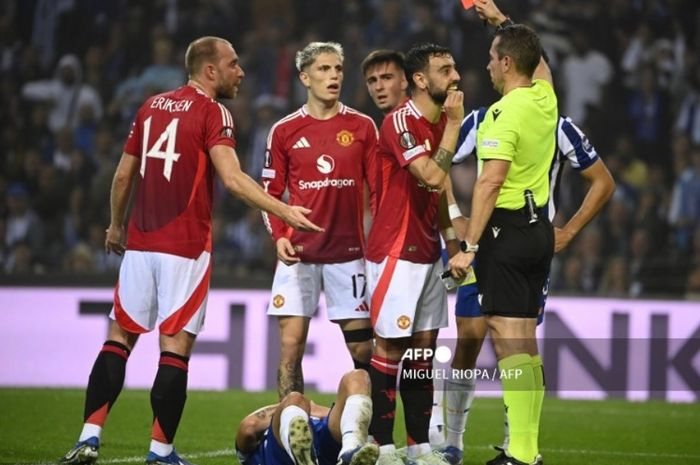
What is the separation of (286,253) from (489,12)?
1.85 m

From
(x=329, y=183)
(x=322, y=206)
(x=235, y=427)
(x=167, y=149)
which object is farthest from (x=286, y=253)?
(x=235, y=427)

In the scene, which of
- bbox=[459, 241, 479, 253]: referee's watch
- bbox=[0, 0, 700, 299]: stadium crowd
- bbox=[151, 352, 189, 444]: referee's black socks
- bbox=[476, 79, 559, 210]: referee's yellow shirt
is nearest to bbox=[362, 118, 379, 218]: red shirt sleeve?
bbox=[476, 79, 559, 210]: referee's yellow shirt

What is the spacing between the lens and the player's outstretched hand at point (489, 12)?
7195 mm

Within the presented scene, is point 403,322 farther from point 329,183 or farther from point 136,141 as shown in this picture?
point 136,141

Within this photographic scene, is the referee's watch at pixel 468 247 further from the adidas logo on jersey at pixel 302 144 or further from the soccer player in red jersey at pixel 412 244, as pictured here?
the adidas logo on jersey at pixel 302 144

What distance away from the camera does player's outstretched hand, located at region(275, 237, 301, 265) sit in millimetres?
6973

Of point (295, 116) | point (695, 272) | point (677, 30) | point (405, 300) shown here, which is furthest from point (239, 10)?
point (405, 300)

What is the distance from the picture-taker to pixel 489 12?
23.6 feet

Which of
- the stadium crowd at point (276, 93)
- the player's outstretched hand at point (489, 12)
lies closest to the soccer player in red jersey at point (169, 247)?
the player's outstretched hand at point (489, 12)

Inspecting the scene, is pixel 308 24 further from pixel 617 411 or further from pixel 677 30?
pixel 617 411

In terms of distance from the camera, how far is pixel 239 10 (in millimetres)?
16469

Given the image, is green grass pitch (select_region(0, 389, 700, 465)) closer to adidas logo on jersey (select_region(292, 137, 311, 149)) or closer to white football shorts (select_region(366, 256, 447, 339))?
white football shorts (select_region(366, 256, 447, 339))

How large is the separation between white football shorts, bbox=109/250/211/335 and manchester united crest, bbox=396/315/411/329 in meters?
1.07

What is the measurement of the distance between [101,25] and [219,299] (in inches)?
235
